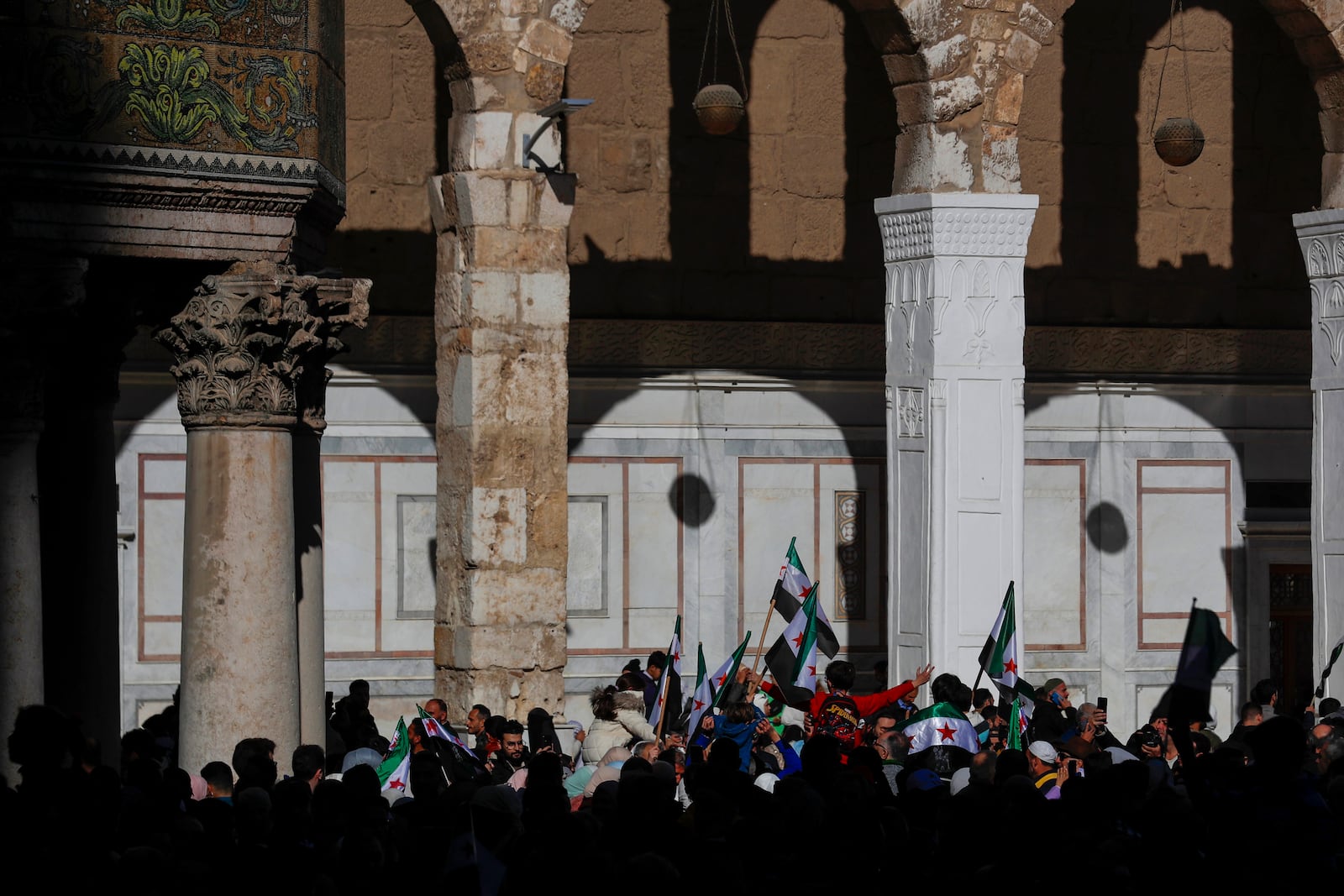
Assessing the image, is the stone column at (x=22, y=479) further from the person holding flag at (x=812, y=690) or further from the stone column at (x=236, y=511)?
the person holding flag at (x=812, y=690)

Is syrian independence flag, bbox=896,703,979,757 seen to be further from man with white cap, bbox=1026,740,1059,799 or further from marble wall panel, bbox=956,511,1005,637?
marble wall panel, bbox=956,511,1005,637

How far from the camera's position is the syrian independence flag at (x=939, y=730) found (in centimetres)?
1024

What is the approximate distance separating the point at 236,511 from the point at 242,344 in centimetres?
62

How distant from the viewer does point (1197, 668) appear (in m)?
5.00

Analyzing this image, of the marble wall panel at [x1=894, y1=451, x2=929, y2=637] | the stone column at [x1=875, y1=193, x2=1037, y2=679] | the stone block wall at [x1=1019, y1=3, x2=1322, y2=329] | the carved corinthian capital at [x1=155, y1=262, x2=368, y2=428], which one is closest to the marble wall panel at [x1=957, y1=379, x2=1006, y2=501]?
the stone column at [x1=875, y1=193, x2=1037, y2=679]

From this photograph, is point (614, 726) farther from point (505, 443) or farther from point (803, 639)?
point (505, 443)

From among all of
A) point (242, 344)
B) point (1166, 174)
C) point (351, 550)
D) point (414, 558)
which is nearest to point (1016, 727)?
point (242, 344)

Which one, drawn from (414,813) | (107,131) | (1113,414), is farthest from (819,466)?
(414,813)

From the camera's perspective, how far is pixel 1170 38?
684 inches

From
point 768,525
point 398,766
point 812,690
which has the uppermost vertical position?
point 768,525

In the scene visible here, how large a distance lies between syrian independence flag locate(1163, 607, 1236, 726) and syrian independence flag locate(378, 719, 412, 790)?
4861 mm

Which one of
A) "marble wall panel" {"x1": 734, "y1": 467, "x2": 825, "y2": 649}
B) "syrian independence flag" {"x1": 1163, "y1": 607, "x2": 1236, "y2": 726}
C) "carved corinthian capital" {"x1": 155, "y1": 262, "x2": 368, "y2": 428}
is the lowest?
"syrian independence flag" {"x1": 1163, "y1": 607, "x2": 1236, "y2": 726}

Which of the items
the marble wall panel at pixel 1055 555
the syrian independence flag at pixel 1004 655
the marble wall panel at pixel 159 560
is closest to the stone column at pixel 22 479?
the syrian independence flag at pixel 1004 655

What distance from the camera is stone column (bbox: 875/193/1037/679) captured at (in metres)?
13.0
